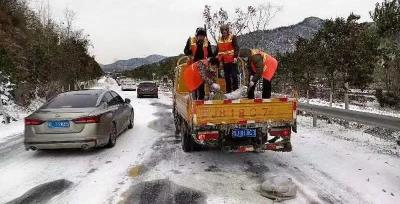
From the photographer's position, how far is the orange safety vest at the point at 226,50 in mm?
9430

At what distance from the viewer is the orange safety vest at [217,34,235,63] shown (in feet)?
30.9

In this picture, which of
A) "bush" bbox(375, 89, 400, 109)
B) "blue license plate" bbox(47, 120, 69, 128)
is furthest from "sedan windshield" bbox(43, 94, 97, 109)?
"bush" bbox(375, 89, 400, 109)

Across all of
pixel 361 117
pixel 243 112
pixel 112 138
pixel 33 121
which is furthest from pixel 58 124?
pixel 361 117

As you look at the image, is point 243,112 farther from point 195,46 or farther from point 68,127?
point 68,127

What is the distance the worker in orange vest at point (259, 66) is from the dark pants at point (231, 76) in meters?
0.66

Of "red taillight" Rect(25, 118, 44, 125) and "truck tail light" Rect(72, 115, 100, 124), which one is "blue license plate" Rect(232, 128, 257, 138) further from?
"red taillight" Rect(25, 118, 44, 125)

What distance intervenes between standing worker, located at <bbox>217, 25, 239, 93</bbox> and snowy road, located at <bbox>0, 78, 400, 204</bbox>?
1616mm

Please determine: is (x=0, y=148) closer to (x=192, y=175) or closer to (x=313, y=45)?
(x=192, y=175)

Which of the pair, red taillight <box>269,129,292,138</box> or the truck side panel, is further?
red taillight <box>269,129,292,138</box>

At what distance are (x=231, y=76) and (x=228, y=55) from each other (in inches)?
19.3

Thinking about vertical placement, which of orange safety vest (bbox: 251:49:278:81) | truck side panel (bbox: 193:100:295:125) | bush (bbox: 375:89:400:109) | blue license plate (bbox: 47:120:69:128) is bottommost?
bush (bbox: 375:89:400:109)

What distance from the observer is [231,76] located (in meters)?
9.80

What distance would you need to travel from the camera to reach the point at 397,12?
29500mm

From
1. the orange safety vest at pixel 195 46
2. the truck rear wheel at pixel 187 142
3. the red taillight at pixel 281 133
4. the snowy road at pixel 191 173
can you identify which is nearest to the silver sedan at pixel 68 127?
the snowy road at pixel 191 173
